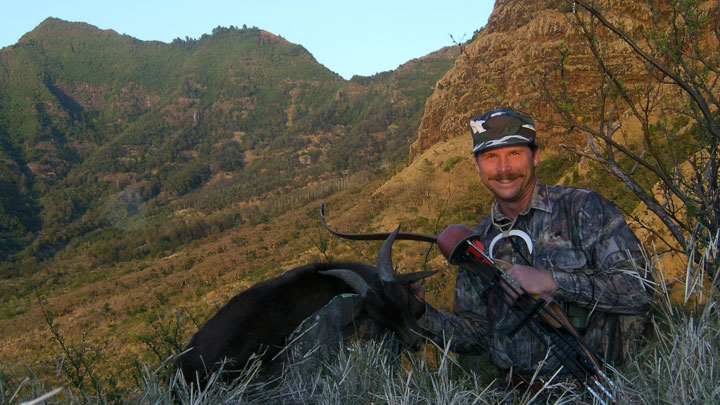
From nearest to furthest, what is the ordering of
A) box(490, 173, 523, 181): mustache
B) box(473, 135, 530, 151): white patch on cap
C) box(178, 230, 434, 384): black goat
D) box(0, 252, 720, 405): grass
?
box(0, 252, 720, 405): grass < box(473, 135, 530, 151): white patch on cap < box(490, 173, 523, 181): mustache < box(178, 230, 434, 384): black goat

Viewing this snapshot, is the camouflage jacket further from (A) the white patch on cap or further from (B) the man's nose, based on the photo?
(A) the white patch on cap

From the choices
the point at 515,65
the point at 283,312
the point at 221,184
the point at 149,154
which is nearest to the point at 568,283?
the point at 283,312

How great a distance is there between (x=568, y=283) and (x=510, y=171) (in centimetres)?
89

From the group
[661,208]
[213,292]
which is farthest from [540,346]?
[213,292]

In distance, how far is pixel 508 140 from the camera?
3182mm

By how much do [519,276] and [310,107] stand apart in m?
200

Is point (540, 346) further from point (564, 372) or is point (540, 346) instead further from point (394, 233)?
point (394, 233)

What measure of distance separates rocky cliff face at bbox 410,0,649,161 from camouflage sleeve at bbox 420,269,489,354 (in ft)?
94.3

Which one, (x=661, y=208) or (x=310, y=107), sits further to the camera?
(x=310, y=107)

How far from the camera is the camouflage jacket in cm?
277

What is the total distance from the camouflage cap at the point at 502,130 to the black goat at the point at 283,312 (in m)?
1.18

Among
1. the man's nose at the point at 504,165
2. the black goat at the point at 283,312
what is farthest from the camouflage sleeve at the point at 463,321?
the man's nose at the point at 504,165

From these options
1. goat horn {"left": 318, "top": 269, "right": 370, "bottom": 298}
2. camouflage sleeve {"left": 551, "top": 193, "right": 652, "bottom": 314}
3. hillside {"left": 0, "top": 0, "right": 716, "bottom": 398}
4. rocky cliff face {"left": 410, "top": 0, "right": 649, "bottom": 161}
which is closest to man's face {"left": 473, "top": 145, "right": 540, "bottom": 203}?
camouflage sleeve {"left": 551, "top": 193, "right": 652, "bottom": 314}

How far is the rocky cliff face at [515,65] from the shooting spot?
3334cm
